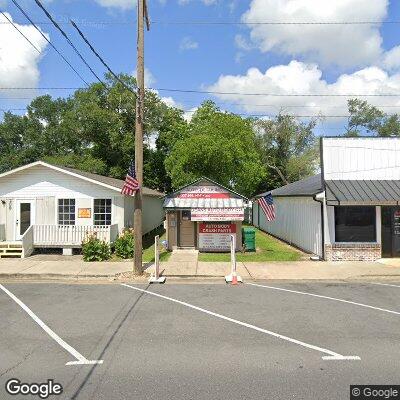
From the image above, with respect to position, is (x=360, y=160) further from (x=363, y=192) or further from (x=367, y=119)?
(x=367, y=119)

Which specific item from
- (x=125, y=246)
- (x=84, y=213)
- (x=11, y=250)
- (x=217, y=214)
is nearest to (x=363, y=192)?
(x=217, y=214)

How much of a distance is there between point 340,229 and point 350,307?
24.7ft

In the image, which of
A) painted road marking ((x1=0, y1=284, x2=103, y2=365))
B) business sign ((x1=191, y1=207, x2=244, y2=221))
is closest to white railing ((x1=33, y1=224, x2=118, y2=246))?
business sign ((x1=191, y1=207, x2=244, y2=221))

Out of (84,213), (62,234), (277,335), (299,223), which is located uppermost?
(84,213)

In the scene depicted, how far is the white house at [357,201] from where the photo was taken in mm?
16266

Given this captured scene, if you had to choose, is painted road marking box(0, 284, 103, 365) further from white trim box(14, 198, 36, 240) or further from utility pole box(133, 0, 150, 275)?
white trim box(14, 198, 36, 240)

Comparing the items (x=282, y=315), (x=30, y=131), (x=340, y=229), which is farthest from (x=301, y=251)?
(x=30, y=131)

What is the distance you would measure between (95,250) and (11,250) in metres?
3.98

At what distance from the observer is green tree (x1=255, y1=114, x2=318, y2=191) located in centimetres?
5803

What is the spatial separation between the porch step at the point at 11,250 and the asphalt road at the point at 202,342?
6.68 m

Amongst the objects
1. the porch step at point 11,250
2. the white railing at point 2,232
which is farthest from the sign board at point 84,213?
the white railing at point 2,232

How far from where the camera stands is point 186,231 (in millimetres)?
19578

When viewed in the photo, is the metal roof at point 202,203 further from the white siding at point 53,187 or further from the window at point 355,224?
the window at point 355,224

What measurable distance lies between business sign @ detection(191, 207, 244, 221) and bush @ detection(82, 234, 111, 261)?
160 inches
